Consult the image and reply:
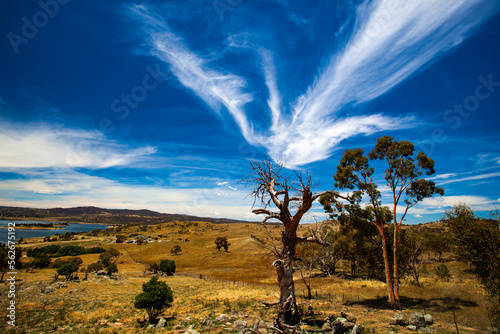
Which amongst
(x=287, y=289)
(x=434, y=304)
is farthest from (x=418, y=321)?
(x=434, y=304)

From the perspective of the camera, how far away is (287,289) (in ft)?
40.0

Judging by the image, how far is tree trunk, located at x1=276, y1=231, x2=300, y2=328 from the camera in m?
11.9

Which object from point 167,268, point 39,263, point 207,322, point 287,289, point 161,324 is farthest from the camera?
point 39,263

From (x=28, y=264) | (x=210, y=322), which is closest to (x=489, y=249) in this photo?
(x=210, y=322)

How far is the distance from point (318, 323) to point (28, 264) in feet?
296

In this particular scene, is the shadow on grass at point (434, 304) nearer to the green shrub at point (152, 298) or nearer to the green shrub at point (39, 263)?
the green shrub at point (152, 298)

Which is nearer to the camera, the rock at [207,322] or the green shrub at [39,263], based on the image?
the rock at [207,322]

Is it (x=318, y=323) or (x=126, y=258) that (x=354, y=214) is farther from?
(x=126, y=258)

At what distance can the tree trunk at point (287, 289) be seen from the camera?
1189cm

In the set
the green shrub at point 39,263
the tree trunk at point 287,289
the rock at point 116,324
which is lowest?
the green shrub at point 39,263

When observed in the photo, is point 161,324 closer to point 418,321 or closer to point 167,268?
point 418,321

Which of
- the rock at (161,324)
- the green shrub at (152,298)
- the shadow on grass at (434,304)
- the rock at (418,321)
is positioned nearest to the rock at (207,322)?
the rock at (161,324)

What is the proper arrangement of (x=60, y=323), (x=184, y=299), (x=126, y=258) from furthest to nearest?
(x=126, y=258)
(x=184, y=299)
(x=60, y=323)

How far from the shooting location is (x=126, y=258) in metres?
93.8
